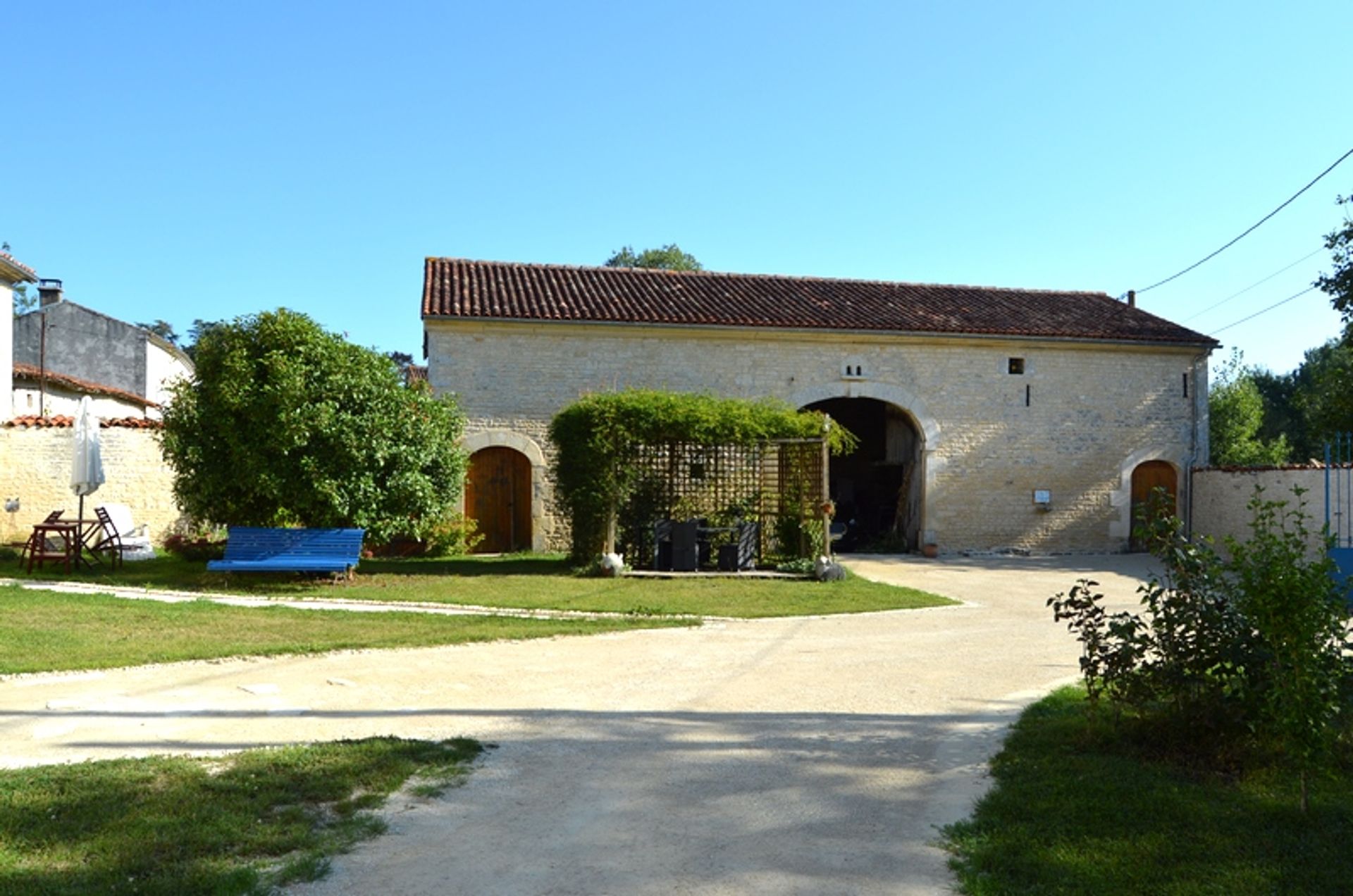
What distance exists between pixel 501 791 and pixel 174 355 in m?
31.1

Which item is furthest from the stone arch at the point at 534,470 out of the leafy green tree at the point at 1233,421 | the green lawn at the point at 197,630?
the leafy green tree at the point at 1233,421

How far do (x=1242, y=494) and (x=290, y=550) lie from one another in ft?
51.7

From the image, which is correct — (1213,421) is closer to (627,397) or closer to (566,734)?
(627,397)

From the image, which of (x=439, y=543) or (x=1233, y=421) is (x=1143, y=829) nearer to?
(x=439, y=543)

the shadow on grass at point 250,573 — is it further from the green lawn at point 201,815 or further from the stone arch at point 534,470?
the green lawn at point 201,815

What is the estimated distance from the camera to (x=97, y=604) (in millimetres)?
9641

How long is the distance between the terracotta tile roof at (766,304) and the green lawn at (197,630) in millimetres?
9051

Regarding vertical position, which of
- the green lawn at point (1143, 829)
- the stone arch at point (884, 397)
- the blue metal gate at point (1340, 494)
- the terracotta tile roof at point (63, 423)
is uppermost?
the stone arch at point (884, 397)

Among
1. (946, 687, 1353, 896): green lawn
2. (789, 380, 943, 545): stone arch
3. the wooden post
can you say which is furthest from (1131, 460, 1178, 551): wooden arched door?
(946, 687, 1353, 896): green lawn

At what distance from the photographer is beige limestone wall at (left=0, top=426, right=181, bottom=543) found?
51.9 feet

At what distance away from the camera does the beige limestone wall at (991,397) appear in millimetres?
19094

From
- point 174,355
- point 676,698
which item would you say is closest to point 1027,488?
point 676,698

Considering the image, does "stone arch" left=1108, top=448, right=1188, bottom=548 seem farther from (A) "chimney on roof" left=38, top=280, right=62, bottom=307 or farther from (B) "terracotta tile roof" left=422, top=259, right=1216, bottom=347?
(A) "chimney on roof" left=38, top=280, right=62, bottom=307

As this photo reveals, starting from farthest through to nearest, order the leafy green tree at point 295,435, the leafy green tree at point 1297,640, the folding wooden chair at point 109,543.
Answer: the folding wooden chair at point 109,543
the leafy green tree at point 295,435
the leafy green tree at point 1297,640
